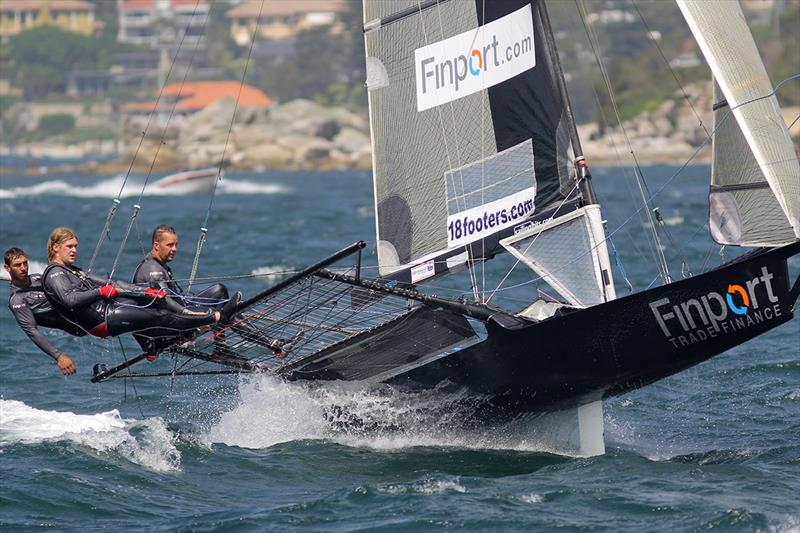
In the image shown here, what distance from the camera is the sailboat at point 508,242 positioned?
8.84 meters

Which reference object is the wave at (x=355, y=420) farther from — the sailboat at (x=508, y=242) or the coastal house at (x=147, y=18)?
the coastal house at (x=147, y=18)

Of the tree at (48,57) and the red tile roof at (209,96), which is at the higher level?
the tree at (48,57)

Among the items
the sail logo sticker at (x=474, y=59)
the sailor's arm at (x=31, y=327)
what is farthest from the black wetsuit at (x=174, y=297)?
the sail logo sticker at (x=474, y=59)

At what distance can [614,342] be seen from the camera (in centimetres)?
895

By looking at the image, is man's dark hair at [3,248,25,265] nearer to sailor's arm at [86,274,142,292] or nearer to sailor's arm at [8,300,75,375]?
sailor's arm at [8,300,75,375]

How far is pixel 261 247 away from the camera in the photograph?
2534 centimetres

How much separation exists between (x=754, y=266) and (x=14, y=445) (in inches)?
217

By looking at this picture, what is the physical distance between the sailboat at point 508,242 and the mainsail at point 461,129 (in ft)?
0.04

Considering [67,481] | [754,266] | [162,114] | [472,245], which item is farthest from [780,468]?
[162,114]

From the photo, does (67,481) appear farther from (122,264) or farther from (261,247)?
(261,247)

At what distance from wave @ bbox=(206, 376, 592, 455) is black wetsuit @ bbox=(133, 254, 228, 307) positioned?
815 mm

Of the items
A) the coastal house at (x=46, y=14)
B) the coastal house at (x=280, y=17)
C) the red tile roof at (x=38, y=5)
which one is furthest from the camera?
the red tile roof at (x=38, y=5)

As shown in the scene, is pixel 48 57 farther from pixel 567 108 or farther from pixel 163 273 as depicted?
pixel 567 108

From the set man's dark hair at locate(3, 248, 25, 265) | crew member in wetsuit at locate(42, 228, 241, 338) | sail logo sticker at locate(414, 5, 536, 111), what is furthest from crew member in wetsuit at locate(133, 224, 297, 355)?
sail logo sticker at locate(414, 5, 536, 111)
